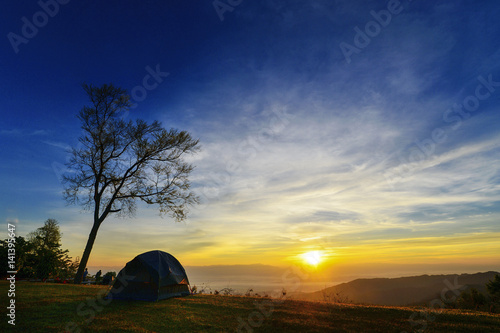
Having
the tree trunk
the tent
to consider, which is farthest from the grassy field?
the tree trunk

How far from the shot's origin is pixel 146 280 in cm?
1435

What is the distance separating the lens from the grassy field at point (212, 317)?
915cm

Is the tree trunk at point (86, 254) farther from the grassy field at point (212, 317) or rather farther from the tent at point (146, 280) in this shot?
the tent at point (146, 280)

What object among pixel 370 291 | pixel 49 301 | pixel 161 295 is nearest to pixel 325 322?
pixel 161 295

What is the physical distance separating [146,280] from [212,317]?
17.9 ft

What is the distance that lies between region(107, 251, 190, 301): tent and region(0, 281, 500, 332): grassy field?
70 cm

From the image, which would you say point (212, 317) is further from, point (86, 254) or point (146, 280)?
point (86, 254)

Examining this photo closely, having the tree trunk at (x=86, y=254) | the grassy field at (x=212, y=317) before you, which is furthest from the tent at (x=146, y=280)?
the tree trunk at (x=86, y=254)

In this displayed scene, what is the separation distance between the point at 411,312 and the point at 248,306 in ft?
25.7

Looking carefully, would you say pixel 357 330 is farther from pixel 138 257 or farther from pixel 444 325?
pixel 138 257

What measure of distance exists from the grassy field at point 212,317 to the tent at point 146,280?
2.29 feet

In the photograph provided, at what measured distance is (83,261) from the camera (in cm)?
2044

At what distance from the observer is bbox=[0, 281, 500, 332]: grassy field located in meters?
9.15

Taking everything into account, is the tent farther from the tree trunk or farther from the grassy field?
the tree trunk
